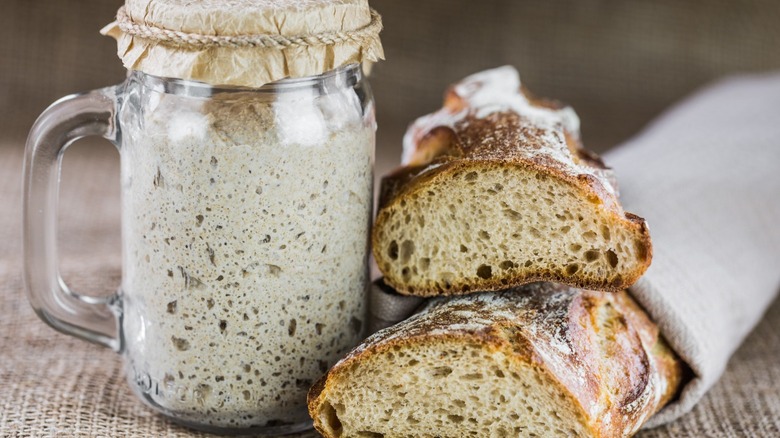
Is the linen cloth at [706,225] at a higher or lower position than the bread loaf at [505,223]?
lower

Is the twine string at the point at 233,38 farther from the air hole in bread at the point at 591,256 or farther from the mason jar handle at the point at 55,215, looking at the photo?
the air hole in bread at the point at 591,256

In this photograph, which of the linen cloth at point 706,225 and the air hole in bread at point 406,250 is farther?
the linen cloth at point 706,225

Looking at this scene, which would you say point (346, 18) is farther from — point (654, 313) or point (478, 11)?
point (478, 11)

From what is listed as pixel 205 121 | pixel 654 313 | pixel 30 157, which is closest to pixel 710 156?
pixel 654 313

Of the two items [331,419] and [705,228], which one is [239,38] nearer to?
[331,419]

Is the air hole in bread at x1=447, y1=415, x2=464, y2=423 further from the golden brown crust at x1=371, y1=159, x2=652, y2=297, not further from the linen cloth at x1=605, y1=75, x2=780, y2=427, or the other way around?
the linen cloth at x1=605, y1=75, x2=780, y2=427

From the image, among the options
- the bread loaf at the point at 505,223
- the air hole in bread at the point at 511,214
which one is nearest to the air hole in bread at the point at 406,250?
the bread loaf at the point at 505,223
